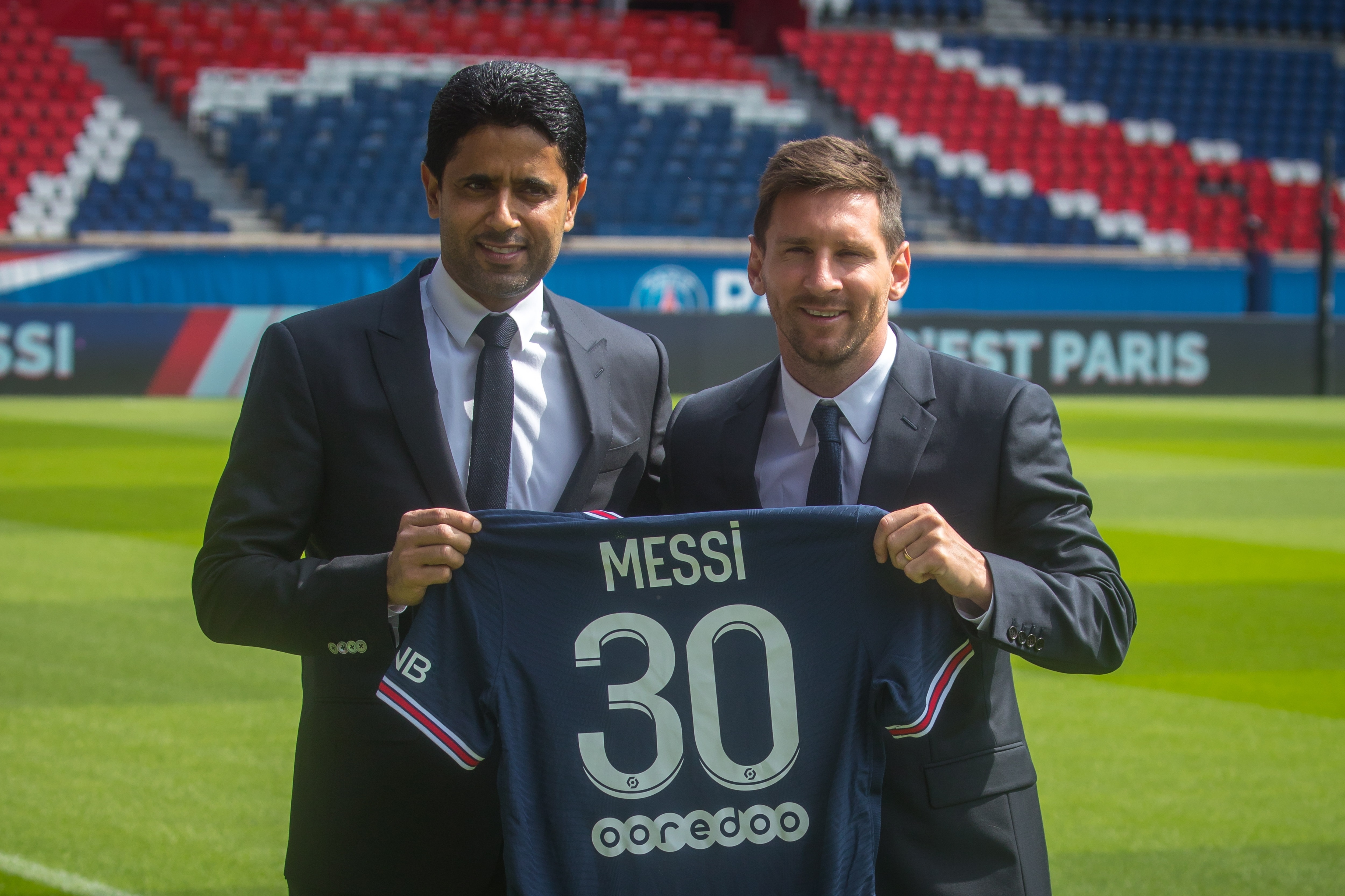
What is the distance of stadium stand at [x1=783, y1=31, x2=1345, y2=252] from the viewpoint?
27.2m

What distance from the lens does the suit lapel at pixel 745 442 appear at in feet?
9.38

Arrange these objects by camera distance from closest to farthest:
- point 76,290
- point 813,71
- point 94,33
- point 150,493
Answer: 1. point 150,493
2. point 76,290
3. point 94,33
4. point 813,71

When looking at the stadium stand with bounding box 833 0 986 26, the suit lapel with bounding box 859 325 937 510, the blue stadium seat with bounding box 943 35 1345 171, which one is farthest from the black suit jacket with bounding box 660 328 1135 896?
the stadium stand with bounding box 833 0 986 26

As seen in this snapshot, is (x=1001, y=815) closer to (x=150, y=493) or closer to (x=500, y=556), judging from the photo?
(x=500, y=556)

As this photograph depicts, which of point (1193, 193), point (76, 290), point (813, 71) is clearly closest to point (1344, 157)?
point (1193, 193)

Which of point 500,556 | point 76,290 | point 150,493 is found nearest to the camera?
point 500,556

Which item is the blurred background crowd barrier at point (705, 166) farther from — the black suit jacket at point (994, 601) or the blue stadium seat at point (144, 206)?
the black suit jacket at point (994, 601)

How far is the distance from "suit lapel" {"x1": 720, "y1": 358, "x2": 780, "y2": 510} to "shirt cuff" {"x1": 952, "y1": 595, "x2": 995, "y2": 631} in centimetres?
49

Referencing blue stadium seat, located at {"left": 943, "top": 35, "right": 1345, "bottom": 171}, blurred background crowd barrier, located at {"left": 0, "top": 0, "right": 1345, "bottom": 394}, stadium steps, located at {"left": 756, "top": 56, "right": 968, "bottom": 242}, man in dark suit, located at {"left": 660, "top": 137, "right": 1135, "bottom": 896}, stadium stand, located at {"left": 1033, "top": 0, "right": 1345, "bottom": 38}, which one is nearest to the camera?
man in dark suit, located at {"left": 660, "top": 137, "right": 1135, "bottom": 896}

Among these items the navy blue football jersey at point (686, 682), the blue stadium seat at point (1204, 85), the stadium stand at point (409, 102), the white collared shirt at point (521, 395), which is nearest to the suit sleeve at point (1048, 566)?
the navy blue football jersey at point (686, 682)

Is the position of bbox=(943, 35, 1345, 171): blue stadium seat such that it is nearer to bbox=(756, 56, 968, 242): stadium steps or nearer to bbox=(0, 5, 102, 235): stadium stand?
bbox=(756, 56, 968, 242): stadium steps

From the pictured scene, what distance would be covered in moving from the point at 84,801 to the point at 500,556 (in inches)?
112

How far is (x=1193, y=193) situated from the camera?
28359 mm

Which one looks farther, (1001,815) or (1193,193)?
(1193,193)
